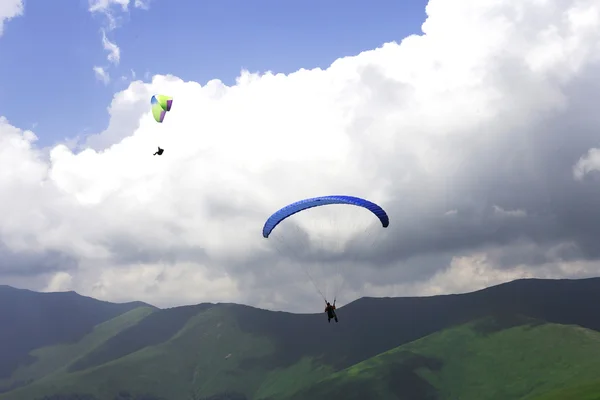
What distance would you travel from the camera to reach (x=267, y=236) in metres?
49.2

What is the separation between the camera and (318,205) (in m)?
48.2

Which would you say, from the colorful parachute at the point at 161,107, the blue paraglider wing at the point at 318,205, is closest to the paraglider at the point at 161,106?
the colorful parachute at the point at 161,107

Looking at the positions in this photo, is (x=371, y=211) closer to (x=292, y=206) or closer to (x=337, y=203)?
(x=337, y=203)

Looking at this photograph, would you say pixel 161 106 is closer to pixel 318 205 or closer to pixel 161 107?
pixel 161 107

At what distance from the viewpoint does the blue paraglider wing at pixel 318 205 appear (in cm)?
4756

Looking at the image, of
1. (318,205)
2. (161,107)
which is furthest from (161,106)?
(318,205)

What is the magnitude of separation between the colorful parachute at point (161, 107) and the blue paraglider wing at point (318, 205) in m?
22.9

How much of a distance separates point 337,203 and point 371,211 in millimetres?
3172

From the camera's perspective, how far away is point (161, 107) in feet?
209

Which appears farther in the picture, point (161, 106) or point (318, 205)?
point (161, 106)

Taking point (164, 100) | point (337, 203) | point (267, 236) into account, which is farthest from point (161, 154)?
point (337, 203)

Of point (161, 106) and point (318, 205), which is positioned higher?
point (161, 106)

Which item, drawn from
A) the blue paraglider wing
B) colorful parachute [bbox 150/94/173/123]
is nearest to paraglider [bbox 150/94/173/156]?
colorful parachute [bbox 150/94/173/123]

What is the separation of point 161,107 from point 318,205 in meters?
26.4
